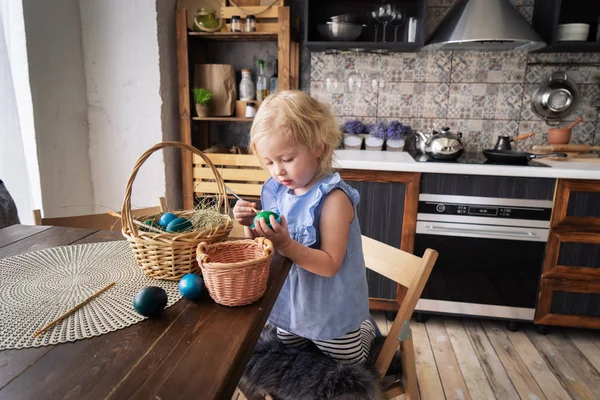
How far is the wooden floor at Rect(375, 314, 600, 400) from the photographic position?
174 centimetres

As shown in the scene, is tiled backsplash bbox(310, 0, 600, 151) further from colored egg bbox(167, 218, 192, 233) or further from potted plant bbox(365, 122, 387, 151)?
colored egg bbox(167, 218, 192, 233)

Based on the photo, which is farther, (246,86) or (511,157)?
(246,86)

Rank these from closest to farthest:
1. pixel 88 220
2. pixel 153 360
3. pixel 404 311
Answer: pixel 153 360 < pixel 404 311 < pixel 88 220

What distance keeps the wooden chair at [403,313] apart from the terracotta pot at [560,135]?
1747 millimetres

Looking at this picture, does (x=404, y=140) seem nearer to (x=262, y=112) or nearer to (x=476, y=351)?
(x=476, y=351)

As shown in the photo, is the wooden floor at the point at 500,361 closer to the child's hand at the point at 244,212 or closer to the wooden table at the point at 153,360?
the child's hand at the point at 244,212

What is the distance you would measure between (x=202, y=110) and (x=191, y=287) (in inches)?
79.1

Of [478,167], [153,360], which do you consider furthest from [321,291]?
[478,167]

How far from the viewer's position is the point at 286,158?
1.01m

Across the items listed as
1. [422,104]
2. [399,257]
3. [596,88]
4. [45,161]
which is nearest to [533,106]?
[596,88]

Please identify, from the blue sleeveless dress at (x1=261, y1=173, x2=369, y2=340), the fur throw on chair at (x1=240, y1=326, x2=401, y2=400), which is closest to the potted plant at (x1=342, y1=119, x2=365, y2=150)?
the blue sleeveless dress at (x1=261, y1=173, x2=369, y2=340)

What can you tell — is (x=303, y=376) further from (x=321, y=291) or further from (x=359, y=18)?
(x=359, y=18)

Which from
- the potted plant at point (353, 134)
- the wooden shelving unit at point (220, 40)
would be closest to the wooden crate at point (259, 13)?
the wooden shelving unit at point (220, 40)

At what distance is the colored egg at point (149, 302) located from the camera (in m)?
0.75
